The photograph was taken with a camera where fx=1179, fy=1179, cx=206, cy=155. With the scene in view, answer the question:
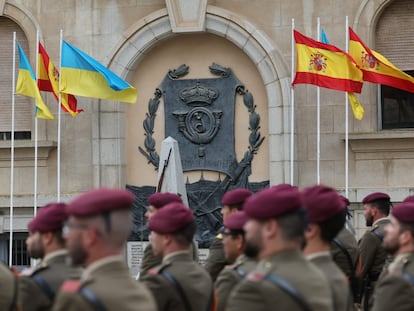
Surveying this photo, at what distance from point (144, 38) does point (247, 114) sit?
2087 millimetres

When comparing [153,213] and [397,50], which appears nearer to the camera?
[153,213]

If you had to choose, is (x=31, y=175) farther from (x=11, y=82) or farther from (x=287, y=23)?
(x=287, y=23)

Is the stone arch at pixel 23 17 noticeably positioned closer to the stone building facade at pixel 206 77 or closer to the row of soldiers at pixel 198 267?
the stone building facade at pixel 206 77

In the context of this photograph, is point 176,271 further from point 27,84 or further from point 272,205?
point 27,84

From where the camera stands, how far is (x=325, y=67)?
17312 mm

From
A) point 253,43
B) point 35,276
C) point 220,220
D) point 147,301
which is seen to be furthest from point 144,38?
point 147,301

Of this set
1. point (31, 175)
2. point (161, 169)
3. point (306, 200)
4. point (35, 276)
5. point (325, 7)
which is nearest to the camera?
point (306, 200)

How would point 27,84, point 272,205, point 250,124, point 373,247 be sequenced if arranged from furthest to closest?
1. point 250,124
2. point 27,84
3. point 373,247
4. point 272,205

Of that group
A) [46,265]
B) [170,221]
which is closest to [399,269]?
[170,221]

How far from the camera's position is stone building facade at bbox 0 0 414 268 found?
59.7ft

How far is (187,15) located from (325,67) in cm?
279

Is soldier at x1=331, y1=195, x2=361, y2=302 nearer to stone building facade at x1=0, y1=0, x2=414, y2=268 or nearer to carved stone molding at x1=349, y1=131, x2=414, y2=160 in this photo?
stone building facade at x1=0, y1=0, x2=414, y2=268

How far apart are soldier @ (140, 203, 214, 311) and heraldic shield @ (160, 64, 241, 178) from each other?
11265 millimetres

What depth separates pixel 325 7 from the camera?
18.5 m
